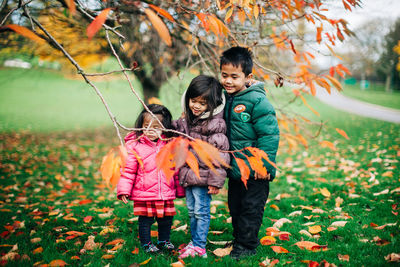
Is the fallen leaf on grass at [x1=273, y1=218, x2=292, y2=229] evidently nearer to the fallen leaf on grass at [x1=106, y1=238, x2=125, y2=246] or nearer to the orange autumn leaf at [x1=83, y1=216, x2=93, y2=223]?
the fallen leaf on grass at [x1=106, y1=238, x2=125, y2=246]

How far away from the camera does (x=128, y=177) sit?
2307 millimetres

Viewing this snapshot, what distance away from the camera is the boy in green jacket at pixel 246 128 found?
2227 mm

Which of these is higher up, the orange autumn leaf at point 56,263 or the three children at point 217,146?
the three children at point 217,146

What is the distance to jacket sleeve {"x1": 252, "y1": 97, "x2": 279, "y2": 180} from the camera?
7.18 feet

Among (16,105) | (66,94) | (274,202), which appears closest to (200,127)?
(274,202)

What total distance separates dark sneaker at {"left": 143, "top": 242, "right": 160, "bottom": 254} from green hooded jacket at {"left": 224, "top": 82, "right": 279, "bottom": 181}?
2.95 ft

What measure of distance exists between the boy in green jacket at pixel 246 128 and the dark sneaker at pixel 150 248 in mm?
647

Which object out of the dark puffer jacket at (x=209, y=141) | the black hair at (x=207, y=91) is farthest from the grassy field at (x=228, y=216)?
the black hair at (x=207, y=91)

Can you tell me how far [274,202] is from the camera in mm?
3668

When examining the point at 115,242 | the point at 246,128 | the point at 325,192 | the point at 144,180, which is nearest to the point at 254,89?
the point at 246,128

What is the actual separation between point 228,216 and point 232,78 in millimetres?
1693

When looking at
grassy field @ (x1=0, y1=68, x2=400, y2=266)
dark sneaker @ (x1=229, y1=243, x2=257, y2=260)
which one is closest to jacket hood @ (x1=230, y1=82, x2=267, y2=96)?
grassy field @ (x1=0, y1=68, x2=400, y2=266)

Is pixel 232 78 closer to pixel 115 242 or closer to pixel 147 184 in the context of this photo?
pixel 147 184

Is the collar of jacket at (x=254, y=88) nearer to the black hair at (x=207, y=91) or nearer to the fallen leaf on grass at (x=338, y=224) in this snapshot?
the black hair at (x=207, y=91)
